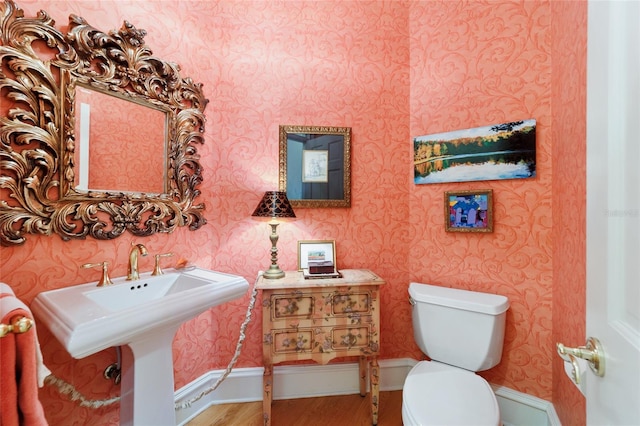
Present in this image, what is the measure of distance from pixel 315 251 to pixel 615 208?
1.40m

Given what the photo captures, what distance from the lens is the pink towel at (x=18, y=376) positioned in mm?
590

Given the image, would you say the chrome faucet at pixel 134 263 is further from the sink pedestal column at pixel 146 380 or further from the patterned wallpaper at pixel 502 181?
the patterned wallpaper at pixel 502 181

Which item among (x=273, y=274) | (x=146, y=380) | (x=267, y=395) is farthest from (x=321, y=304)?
(x=146, y=380)

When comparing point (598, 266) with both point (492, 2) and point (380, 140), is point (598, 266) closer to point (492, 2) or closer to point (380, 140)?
point (380, 140)

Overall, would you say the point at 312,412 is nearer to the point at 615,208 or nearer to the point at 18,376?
the point at 18,376

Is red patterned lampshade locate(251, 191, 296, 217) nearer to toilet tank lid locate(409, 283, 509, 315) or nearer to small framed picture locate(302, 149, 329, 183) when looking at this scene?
small framed picture locate(302, 149, 329, 183)

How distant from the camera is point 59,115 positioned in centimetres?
103

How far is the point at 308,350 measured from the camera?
138 cm

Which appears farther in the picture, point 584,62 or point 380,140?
point 380,140

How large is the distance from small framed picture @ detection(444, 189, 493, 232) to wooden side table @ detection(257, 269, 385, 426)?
0.65 metres

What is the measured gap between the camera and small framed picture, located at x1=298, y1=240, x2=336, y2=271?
1.68 m

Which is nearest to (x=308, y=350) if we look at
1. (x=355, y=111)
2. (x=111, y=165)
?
(x=111, y=165)

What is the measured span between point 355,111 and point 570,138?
1.17 meters

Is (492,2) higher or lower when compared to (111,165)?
higher
